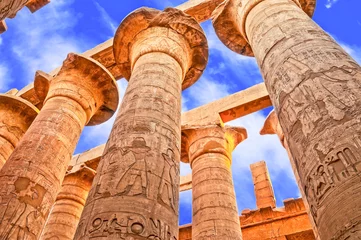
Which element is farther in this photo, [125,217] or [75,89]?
[75,89]

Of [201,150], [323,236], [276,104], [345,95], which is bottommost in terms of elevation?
[323,236]

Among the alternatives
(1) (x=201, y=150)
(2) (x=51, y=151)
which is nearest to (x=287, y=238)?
(1) (x=201, y=150)

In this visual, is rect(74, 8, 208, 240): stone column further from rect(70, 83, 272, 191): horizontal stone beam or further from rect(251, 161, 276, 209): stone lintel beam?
rect(251, 161, 276, 209): stone lintel beam

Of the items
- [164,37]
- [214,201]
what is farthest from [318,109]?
[214,201]

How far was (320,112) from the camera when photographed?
126 inches

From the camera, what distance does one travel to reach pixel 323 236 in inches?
103

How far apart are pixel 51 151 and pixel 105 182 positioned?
130 inches

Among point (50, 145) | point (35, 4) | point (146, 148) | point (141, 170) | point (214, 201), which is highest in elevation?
point (35, 4)

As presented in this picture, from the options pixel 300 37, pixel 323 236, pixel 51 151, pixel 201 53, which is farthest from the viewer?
pixel 201 53

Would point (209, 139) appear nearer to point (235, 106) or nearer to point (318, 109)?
point (235, 106)

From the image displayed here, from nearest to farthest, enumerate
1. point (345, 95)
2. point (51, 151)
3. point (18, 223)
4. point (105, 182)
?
point (345, 95) < point (105, 182) < point (18, 223) < point (51, 151)

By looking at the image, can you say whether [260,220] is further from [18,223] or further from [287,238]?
[18,223]

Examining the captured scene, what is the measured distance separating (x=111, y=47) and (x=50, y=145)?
5351 millimetres

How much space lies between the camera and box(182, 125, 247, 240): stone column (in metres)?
7.31
